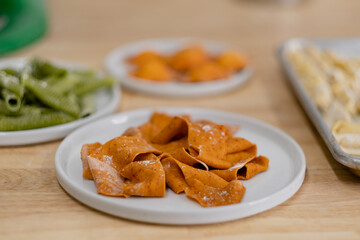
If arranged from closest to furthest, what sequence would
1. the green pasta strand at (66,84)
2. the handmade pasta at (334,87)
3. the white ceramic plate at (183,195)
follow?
1. the white ceramic plate at (183,195)
2. the handmade pasta at (334,87)
3. the green pasta strand at (66,84)

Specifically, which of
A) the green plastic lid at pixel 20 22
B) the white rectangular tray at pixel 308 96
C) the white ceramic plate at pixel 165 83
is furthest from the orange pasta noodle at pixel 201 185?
the green plastic lid at pixel 20 22

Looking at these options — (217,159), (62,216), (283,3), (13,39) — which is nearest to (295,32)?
(283,3)

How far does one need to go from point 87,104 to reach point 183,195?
0.57 meters

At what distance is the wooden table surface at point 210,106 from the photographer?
96 cm

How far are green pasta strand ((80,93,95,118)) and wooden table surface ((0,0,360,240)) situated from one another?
4.4 inches

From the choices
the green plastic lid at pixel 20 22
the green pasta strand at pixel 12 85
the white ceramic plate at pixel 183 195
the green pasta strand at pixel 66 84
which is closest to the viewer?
the white ceramic plate at pixel 183 195

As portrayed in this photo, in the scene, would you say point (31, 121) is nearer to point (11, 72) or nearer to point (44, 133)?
point (44, 133)

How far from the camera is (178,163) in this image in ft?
3.51

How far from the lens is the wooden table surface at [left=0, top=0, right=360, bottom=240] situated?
3.15 ft

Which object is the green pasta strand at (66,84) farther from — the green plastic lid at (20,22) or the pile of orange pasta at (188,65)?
the green plastic lid at (20,22)

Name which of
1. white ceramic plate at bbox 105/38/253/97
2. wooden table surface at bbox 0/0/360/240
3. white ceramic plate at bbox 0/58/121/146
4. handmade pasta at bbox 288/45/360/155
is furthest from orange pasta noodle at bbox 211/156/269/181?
white ceramic plate at bbox 105/38/253/97

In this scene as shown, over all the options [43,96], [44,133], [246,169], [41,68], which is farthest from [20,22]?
[246,169]

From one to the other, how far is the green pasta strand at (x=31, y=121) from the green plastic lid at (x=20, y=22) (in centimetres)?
79

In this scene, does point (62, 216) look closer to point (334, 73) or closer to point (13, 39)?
point (334, 73)
